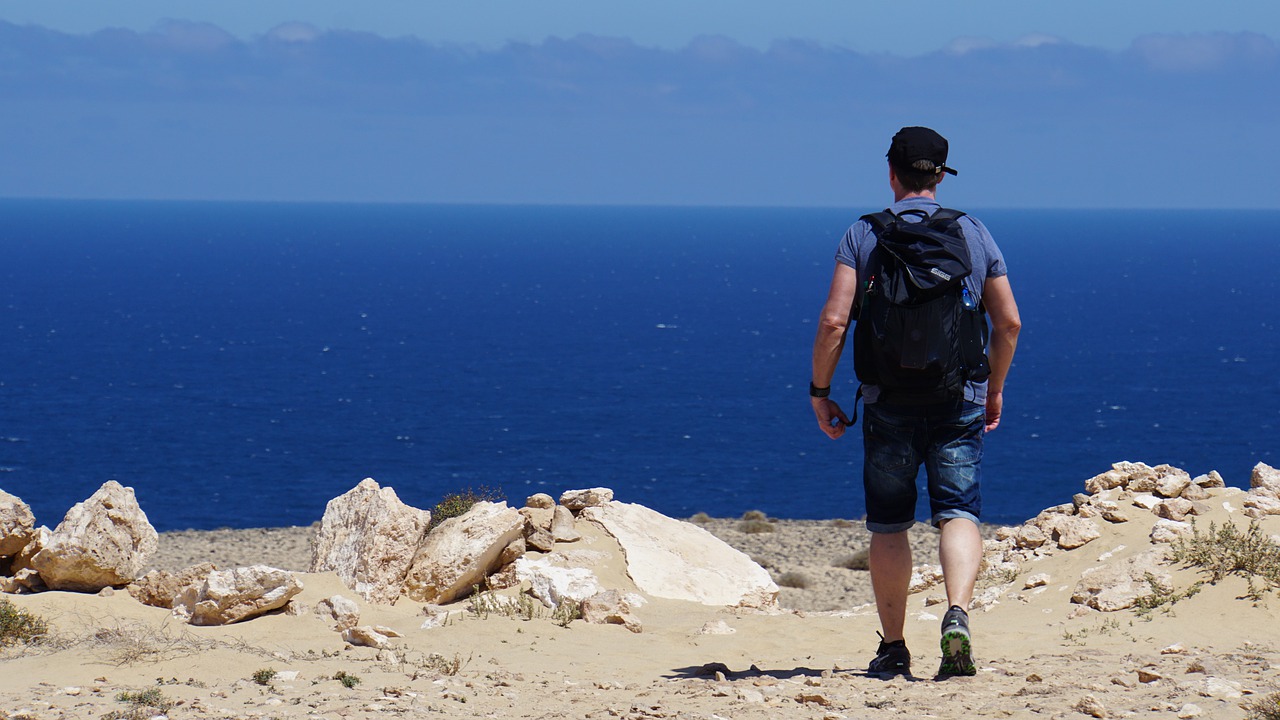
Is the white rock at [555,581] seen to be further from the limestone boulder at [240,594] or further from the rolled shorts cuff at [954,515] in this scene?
the rolled shorts cuff at [954,515]

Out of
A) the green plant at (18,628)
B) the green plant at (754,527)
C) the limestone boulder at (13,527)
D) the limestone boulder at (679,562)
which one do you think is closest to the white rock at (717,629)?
the limestone boulder at (679,562)

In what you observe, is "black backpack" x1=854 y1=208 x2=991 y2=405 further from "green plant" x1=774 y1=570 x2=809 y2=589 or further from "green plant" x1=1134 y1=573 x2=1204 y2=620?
"green plant" x1=774 y1=570 x2=809 y2=589

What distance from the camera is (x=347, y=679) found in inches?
235

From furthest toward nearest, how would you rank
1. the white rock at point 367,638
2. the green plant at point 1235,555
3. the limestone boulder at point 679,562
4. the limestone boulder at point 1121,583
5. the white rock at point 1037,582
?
the limestone boulder at point 679,562, the white rock at point 1037,582, the limestone boulder at point 1121,583, the green plant at point 1235,555, the white rock at point 367,638

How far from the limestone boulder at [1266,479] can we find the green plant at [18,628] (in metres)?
9.31

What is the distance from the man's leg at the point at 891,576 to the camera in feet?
20.7

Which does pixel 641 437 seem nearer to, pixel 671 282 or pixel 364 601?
pixel 364 601

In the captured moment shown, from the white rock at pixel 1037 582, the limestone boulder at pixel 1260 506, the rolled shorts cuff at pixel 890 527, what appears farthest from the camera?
the limestone boulder at pixel 1260 506

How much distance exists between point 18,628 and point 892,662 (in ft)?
17.2

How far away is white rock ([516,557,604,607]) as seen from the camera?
961 centimetres

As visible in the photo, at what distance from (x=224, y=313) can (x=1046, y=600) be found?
121m

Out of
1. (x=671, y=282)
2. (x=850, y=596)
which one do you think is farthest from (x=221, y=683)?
(x=671, y=282)

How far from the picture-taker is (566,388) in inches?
3214

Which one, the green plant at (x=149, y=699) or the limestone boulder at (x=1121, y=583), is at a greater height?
the green plant at (x=149, y=699)
